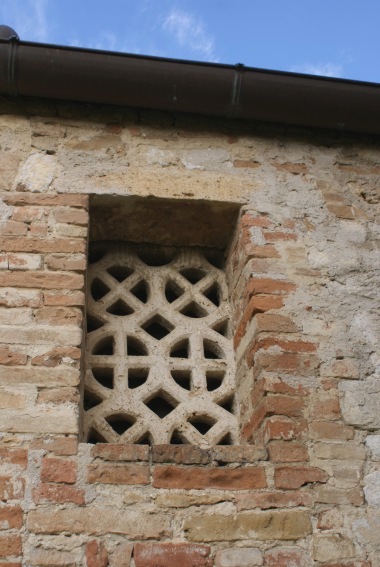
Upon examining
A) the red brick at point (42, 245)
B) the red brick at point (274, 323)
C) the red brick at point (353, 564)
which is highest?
the red brick at point (42, 245)

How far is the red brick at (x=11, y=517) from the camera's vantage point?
268cm

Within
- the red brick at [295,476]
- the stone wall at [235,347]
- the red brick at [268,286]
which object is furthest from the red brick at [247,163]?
the red brick at [295,476]

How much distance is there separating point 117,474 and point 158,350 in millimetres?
739

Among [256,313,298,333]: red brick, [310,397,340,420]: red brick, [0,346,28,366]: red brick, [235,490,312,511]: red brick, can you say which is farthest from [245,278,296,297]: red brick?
[0,346,28,366]: red brick

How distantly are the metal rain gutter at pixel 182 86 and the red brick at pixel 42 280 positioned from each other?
0.98 meters

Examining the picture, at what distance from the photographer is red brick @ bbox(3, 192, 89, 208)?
A: 137 inches

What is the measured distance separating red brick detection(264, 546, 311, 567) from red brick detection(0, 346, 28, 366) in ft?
3.99

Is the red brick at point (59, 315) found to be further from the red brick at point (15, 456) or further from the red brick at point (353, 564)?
the red brick at point (353, 564)

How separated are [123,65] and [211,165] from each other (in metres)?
0.65

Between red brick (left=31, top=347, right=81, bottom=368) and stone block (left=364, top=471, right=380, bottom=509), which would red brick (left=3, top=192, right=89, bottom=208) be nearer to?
red brick (left=31, top=347, right=81, bottom=368)

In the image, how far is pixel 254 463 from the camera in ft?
9.68

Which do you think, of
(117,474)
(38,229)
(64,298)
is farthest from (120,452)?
(38,229)

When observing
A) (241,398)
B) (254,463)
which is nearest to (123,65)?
(241,398)

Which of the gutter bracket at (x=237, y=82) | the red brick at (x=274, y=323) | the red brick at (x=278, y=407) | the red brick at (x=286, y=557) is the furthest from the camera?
the gutter bracket at (x=237, y=82)
